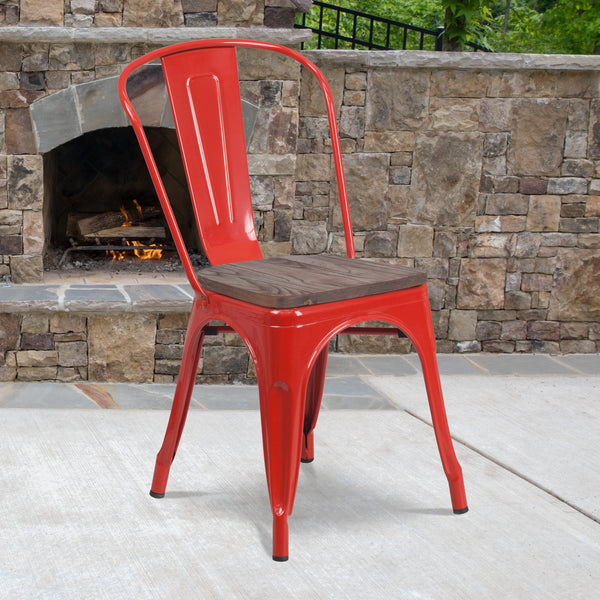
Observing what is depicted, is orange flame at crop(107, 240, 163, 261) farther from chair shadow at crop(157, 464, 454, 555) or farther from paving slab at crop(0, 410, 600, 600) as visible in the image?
chair shadow at crop(157, 464, 454, 555)

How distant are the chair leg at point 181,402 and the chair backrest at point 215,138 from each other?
8.5 inches

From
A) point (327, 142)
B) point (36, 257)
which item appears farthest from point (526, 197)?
point (36, 257)

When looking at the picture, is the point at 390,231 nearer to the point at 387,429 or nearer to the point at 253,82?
the point at 253,82

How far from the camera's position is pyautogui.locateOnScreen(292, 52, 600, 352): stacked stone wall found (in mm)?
3248

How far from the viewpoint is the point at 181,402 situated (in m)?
1.83

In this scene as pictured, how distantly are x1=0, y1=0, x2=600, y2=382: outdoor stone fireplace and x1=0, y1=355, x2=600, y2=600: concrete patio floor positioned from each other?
305mm

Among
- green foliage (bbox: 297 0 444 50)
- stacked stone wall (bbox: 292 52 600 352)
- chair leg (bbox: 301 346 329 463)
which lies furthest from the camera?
green foliage (bbox: 297 0 444 50)

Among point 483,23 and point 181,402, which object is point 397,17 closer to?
point 483,23

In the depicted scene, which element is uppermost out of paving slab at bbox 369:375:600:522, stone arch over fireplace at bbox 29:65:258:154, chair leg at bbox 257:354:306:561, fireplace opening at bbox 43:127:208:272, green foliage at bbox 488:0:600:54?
green foliage at bbox 488:0:600:54

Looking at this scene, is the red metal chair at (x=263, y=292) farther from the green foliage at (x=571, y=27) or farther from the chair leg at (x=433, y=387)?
the green foliage at (x=571, y=27)

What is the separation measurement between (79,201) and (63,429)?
173cm

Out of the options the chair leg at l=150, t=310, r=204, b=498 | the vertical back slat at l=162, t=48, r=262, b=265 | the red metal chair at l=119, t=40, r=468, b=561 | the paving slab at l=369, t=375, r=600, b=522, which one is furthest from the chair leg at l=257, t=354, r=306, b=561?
the paving slab at l=369, t=375, r=600, b=522

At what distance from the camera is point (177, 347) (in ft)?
9.65

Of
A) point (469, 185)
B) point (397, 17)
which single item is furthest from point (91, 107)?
point (397, 17)
